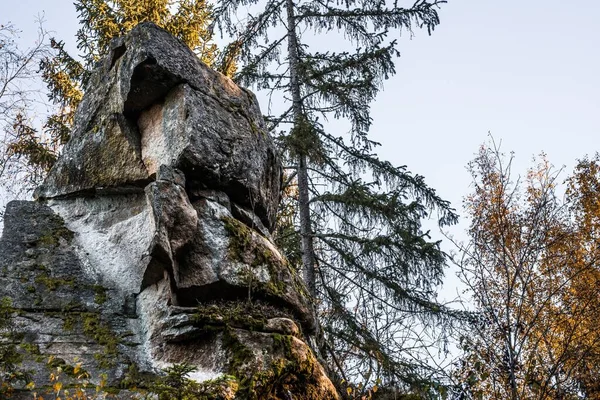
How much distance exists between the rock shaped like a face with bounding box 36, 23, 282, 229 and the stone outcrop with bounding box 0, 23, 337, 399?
2 centimetres

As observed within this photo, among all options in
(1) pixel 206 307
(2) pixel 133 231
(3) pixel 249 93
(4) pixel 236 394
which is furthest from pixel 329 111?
(4) pixel 236 394

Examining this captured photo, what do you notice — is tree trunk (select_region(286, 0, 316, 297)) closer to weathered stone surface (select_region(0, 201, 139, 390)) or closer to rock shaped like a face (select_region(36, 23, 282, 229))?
rock shaped like a face (select_region(36, 23, 282, 229))

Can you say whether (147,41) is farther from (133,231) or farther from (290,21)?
(290,21)

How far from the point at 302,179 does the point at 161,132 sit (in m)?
4.90

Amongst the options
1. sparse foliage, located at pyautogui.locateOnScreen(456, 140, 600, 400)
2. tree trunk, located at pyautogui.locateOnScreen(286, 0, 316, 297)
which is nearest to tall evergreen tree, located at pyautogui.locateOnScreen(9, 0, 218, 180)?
tree trunk, located at pyautogui.locateOnScreen(286, 0, 316, 297)

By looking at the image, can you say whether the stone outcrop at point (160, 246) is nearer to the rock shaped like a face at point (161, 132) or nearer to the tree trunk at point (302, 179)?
the rock shaped like a face at point (161, 132)

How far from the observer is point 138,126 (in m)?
8.02

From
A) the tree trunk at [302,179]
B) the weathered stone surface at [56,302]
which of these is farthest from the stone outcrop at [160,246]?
the tree trunk at [302,179]

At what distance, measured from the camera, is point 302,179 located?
12.1 metres

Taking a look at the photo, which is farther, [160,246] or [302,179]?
[302,179]

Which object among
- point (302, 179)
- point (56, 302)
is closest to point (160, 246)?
point (56, 302)

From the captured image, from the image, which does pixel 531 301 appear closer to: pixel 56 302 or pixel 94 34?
pixel 56 302

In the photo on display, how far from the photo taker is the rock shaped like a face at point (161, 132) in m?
7.43

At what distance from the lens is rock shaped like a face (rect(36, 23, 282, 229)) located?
7.43 m
